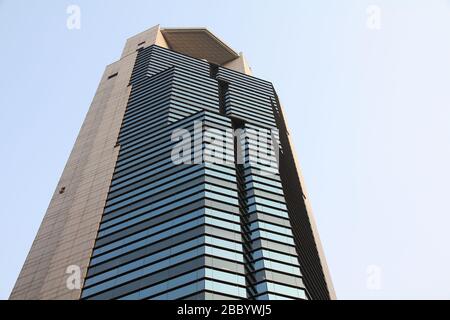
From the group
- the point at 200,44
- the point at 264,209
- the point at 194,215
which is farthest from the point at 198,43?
the point at 194,215

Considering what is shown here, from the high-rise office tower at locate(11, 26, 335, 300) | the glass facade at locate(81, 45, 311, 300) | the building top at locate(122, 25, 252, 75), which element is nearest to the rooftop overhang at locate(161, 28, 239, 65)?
the building top at locate(122, 25, 252, 75)

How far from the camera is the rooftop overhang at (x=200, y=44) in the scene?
155 metres

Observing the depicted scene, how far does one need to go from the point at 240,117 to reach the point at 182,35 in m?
68.6

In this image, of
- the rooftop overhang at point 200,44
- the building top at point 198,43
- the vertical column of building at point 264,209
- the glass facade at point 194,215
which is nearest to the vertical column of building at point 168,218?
the glass facade at point 194,215

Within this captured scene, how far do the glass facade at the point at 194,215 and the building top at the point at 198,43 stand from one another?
5355 cm

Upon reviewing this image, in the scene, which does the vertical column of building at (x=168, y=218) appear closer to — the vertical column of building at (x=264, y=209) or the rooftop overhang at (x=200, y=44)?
the vertical column of building at (x=264, y=209)

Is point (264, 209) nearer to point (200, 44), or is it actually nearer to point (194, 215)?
point (194, 215)

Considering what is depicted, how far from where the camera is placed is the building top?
150 meters

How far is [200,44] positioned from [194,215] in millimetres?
106834

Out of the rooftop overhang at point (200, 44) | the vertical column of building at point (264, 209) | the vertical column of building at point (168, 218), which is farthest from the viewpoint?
the rooftop overhang at point (200, 44)

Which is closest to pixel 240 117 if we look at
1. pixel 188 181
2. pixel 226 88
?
pixel 226 88

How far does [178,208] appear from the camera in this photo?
66188mm

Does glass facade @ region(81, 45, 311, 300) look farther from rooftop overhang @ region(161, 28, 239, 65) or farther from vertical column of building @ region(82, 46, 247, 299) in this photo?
rooftop overhang @ region(161, 28, 239, 65)
